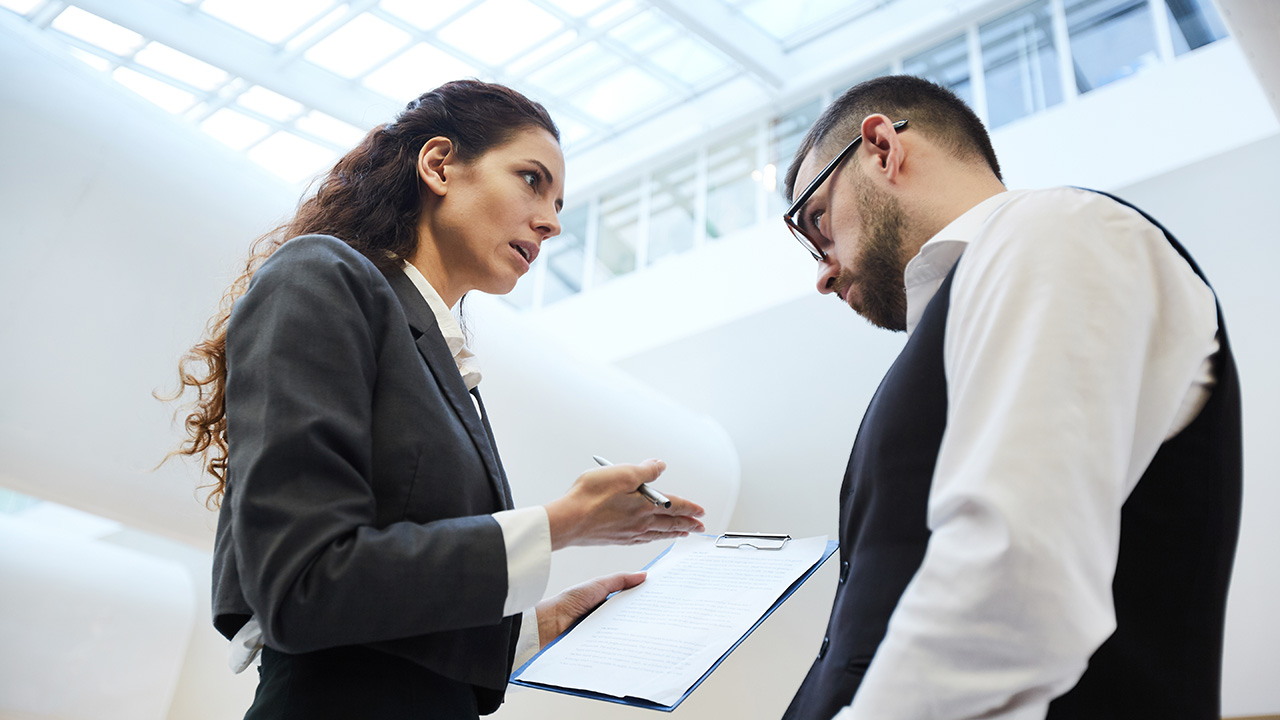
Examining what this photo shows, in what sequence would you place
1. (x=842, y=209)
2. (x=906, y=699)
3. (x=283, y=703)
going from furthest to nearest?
(x=842, y=209), (x=283, y=703), (x=906, y=699)

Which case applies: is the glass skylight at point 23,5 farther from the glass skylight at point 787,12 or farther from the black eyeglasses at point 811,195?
the black eyeglasses at point 811,195

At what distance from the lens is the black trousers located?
4.05 feet

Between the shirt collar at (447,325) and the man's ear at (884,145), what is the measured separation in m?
0.96

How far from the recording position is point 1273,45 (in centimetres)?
307

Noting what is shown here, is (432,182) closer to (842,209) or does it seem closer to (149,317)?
(842,209)

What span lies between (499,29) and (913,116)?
26.5 feet

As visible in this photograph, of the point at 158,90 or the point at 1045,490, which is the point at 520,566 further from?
the point at 158,90

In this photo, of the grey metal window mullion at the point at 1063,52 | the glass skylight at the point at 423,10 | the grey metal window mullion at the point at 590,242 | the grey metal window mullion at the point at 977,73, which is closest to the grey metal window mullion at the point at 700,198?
the grey metal window mullion at the point at 590,242

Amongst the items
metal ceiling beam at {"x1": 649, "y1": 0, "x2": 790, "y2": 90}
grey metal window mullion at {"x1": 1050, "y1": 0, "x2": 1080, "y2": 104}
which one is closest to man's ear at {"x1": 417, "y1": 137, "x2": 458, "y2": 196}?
→ grey metal window mullion at {"x1": 1050, "y1": 0, "x2": 1080, "y2": 104}

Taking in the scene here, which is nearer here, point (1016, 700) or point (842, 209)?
point (1016, 700)

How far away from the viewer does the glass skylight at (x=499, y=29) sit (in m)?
8.86

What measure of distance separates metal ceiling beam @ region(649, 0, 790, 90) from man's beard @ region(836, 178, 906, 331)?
726 centimetres

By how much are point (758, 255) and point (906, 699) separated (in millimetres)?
6401

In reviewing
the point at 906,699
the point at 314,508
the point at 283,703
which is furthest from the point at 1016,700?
the point at 283,703
